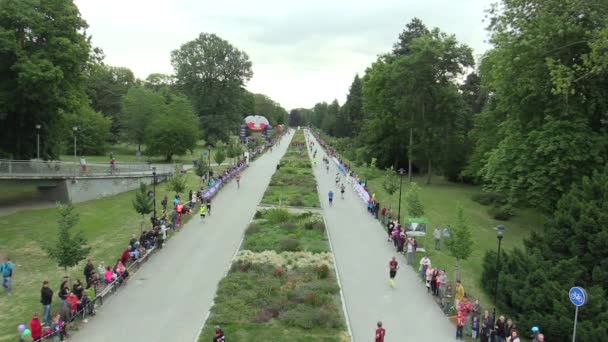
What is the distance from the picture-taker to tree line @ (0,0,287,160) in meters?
32.8

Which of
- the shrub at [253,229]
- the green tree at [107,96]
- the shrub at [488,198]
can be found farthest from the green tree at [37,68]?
the green tree at [107,96]

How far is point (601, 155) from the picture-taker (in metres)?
24.3

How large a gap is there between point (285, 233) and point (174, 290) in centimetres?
958

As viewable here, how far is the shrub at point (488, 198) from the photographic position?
3792 cm

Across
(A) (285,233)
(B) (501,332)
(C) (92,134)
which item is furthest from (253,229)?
(C) (92,134)

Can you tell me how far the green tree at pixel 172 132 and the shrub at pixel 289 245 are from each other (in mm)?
38631

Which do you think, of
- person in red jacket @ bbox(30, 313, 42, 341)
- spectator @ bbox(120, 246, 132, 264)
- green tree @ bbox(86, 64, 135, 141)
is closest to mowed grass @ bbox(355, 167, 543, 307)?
spectator @ bbox(120, 246, 132, 264)

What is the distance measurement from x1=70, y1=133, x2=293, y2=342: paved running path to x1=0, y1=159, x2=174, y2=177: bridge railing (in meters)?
11.2

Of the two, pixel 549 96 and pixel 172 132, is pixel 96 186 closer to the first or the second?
pixel 172 132

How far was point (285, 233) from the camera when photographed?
26578 mm

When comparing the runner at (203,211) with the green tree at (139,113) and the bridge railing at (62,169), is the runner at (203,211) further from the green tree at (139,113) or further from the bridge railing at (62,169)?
the green tree at (139,113)

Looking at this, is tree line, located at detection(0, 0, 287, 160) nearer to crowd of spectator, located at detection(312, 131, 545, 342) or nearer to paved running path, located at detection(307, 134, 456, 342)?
paved running path, located at detection(307, 134, 456, 342)

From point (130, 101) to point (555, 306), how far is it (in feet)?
200

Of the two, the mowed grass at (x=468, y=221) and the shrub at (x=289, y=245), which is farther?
the shrub at (x=289, y=245)
